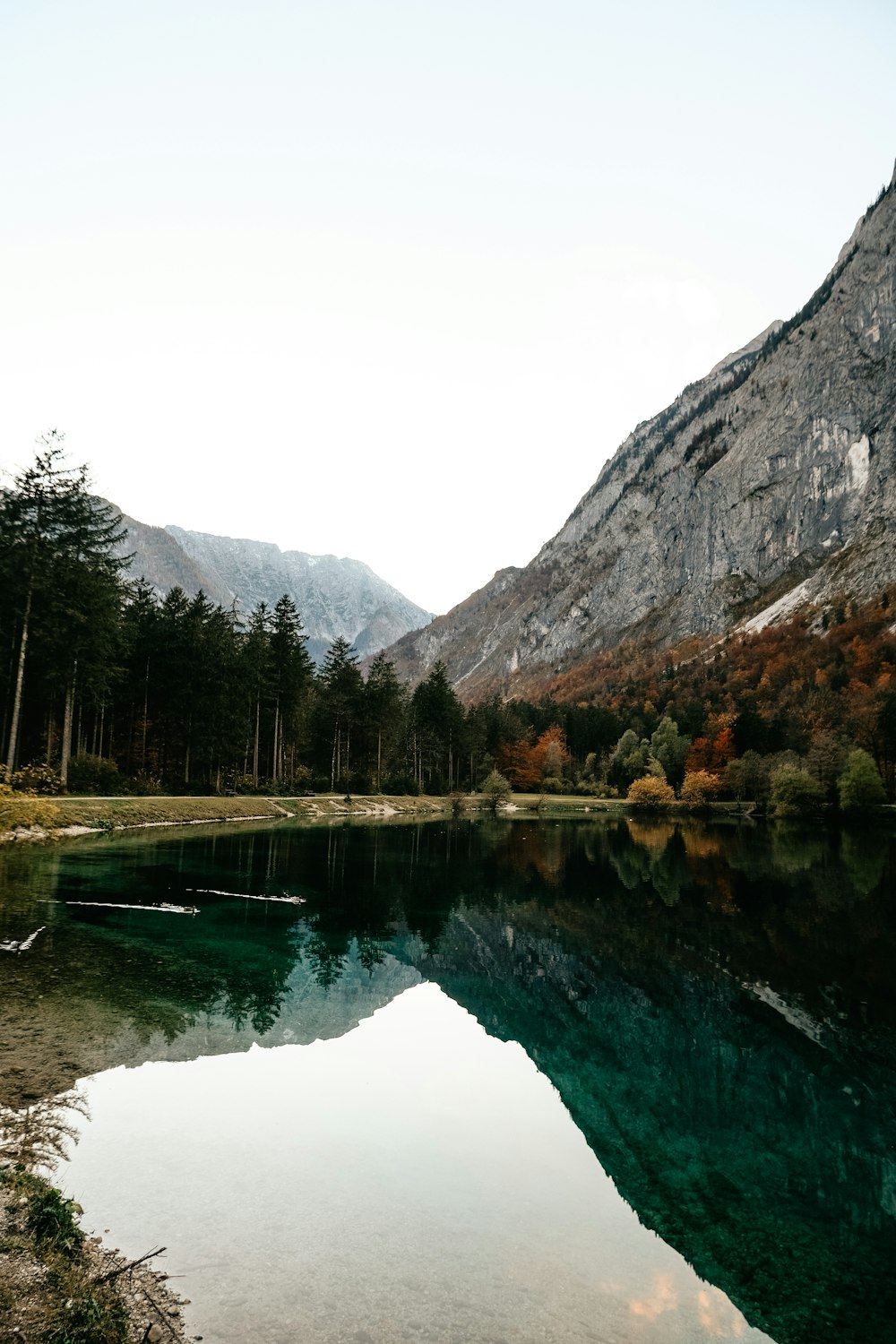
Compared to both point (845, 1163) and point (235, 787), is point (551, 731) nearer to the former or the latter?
point (235, 787)

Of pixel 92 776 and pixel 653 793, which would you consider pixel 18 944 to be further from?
pixel 653 793

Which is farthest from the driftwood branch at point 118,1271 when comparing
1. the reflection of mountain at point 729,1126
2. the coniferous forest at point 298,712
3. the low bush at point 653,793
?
the low bush at point 653,793

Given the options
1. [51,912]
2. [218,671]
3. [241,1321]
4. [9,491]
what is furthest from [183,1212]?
[218,671]

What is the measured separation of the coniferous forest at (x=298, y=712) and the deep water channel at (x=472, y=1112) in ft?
47.2

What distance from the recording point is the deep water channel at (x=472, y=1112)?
7395 mm

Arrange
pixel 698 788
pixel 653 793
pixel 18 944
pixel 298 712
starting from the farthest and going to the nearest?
pixel 653 793
pixel 698 788
pixel 298 712
pixel 18 944

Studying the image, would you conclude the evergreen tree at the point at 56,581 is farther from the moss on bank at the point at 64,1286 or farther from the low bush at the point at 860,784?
the low bush at the point at 860,784

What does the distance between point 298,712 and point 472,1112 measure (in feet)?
260

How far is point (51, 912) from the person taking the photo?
22.8 meters

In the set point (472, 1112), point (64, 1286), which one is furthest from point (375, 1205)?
point (64, 1286)

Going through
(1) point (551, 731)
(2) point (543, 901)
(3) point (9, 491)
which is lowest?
(2) point (543, 901)

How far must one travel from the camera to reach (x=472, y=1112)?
12.1 meters

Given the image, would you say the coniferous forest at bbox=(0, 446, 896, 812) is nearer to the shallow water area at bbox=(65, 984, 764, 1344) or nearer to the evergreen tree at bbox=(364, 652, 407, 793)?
the evergreen tree at bbox=(364, 652, 407, 793)

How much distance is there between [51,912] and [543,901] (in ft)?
62.3
